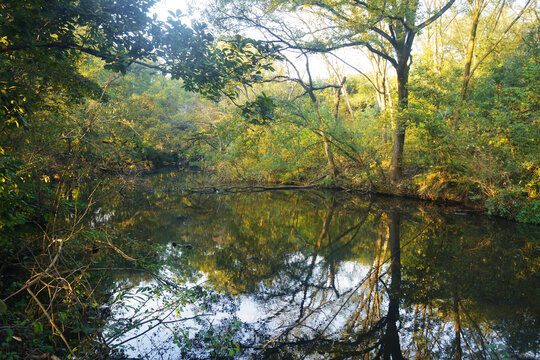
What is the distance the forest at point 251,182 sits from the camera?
11.3ft

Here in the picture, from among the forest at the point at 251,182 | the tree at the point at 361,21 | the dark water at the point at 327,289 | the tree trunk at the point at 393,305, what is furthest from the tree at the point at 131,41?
the tree at the point at 361,21

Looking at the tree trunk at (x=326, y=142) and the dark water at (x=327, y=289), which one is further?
the tree trunk at (x=326, y=142)

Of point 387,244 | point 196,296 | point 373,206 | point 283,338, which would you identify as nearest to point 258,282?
point 196,296

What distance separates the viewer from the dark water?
3.35 m

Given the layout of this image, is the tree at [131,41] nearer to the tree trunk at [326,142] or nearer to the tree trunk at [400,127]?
the tree trunk at [400,127]

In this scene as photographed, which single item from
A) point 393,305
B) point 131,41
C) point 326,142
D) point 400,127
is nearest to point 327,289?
point 393,305

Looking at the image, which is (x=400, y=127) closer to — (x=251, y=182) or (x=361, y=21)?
(x=361, y=21)

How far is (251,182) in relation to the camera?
19734 millimetres

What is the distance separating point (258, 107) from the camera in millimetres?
4570

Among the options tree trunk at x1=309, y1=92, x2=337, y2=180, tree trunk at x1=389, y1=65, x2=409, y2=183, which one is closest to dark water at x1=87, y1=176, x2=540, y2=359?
tree trunk at x1=389, y1=65, x2=409, y2=183

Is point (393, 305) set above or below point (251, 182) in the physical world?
above

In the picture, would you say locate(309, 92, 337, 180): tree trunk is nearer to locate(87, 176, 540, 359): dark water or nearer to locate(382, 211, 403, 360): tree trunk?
locate(87, 176, 540, 359): dark water

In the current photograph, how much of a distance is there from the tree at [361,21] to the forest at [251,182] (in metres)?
0.09

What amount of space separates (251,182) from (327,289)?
1509 centimetres
